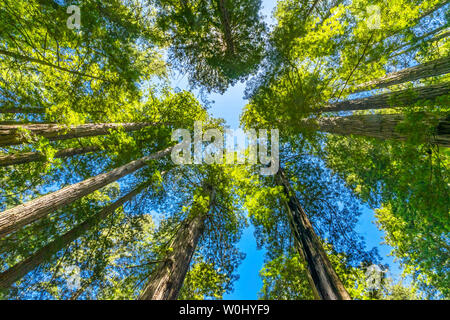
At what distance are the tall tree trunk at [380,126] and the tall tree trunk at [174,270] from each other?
4.58 m

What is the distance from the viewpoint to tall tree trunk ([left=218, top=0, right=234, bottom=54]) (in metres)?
4.82

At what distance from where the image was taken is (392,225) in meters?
6.59

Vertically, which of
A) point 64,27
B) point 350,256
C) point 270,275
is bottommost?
point 350,256

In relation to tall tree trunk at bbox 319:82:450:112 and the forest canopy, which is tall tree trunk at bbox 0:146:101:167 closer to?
the forest canopy

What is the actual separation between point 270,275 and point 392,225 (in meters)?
7.07

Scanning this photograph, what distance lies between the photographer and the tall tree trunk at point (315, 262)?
2.30 m

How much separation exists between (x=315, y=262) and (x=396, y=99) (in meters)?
3.24

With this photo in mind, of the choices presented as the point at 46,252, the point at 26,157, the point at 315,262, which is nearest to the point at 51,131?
the point at 26,157

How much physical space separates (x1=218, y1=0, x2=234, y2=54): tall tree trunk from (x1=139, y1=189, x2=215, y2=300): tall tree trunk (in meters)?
6.18

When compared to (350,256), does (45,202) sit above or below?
above

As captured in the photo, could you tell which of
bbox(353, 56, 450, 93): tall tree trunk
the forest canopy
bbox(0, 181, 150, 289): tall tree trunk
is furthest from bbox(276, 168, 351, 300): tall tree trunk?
bbox(0, 181, 150, 289): tall tree trunk

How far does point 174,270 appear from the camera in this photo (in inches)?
124
